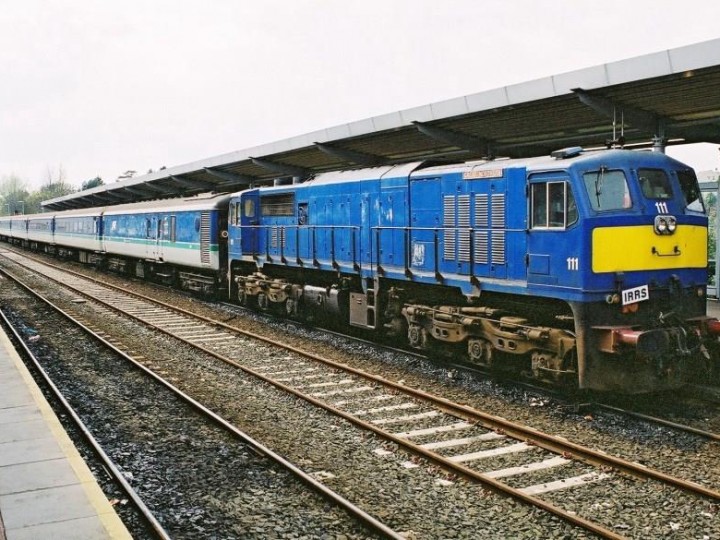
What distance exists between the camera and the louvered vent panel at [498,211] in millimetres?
10914

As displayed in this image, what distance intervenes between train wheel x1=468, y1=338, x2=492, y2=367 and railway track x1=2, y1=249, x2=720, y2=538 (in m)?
1.51

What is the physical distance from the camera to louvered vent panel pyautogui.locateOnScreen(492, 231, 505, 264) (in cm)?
1094

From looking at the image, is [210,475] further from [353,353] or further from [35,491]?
[353,353]

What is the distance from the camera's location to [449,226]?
40.3 feet

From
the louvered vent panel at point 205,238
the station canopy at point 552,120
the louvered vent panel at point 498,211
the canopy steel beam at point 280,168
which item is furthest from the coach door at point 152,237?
the louvered vent panel at point 498,211

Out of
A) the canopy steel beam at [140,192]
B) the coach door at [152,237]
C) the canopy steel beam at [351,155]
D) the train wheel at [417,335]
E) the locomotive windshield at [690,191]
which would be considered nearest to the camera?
the locomotive windshield at [690,191]

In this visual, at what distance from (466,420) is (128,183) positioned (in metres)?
34.4

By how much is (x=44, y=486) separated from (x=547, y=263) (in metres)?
7.14

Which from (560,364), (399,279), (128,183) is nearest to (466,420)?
(560,364)

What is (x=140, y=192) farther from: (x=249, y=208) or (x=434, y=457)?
(x=434, y=457)

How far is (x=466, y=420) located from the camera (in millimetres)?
9219

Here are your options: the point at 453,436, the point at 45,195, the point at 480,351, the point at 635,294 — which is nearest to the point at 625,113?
the point at 635,294

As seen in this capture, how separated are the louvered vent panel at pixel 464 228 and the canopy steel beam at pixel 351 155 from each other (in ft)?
29.3

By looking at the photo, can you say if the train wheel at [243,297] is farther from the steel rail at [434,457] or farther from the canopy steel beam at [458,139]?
the canopy steel beam at [458,139]
